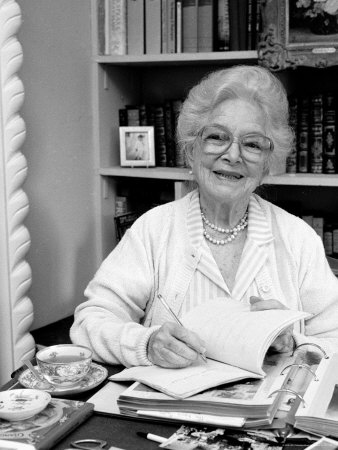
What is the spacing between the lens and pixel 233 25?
221cm

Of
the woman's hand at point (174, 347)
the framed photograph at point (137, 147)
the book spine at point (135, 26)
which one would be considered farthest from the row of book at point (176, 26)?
the woman's hand at point (174, 347)

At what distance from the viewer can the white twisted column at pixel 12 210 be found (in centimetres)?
180

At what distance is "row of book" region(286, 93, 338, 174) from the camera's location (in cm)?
219

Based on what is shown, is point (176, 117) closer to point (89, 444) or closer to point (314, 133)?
point (314, 133)

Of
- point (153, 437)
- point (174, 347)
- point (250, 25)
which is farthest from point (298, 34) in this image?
point (153, 437)

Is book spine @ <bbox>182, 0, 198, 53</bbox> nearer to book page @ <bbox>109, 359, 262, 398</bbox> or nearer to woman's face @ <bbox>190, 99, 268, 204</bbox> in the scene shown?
woman's face @ <bbox>190, 99, 268, 204</bbox>

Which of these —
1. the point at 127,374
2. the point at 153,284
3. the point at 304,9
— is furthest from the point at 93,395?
the point at 304,9

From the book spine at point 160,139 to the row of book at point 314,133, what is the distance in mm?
501

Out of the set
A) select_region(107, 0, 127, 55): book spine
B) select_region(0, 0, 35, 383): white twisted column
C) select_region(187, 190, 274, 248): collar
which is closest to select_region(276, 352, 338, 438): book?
select_region(187, 190, 274, 248): collar

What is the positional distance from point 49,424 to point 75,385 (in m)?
0.16

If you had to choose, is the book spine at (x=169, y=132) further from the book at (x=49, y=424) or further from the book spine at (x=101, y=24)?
the book at (x=49, y=424)

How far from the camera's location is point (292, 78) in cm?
237

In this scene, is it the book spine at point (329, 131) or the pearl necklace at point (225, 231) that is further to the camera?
the book spine at point (329, 131)

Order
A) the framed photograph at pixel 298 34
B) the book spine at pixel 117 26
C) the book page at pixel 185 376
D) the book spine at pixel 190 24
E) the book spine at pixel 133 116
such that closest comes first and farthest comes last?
the book page at pixel 185 376
the framed photograph at pixel 298 34
the book spine at pixel 190 24
the book spine at pixel 117 26
the book spine at pixel 133 116
